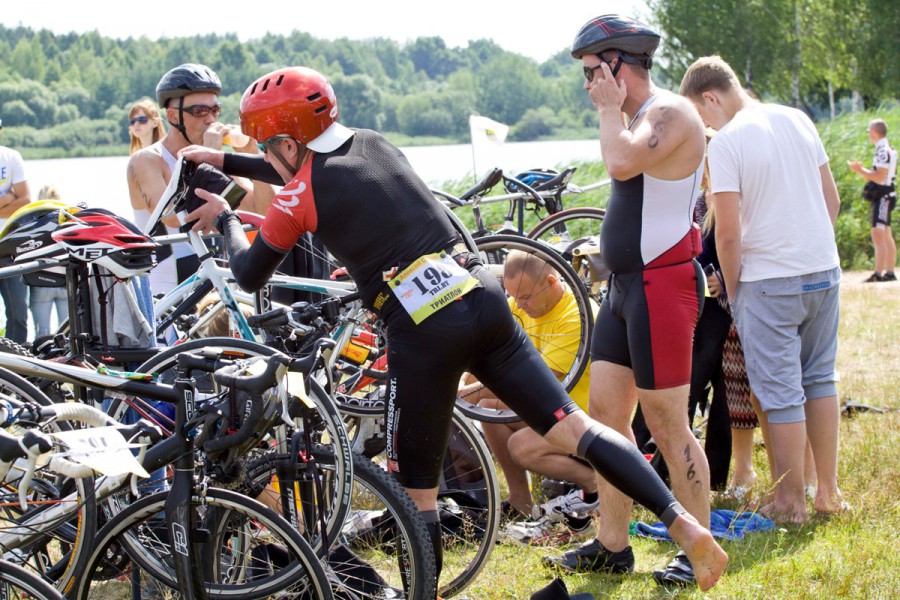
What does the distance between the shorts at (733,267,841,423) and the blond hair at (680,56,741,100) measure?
953 millimetres

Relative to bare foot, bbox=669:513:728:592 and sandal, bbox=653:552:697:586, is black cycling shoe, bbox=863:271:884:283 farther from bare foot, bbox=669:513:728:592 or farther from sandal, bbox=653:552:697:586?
bare foot, bbox=669:513:728:592

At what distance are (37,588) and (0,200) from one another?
5453 millimetres

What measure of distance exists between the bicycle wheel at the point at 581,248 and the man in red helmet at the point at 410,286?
1.83 metres

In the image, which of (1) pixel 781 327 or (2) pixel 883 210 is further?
(2) pixel 883 210

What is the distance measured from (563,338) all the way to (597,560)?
1.46m

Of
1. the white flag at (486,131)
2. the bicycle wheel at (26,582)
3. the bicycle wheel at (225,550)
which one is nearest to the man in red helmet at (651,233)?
the bicycle wheel at (225,550)

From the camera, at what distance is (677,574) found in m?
4.06

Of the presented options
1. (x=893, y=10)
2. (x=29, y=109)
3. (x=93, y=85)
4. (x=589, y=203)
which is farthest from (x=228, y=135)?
(x=93, y=85)

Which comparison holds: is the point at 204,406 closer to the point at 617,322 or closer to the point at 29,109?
the point at 617,322

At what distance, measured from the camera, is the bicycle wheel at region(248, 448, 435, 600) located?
3219mm

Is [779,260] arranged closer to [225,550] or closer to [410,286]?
[410,286]

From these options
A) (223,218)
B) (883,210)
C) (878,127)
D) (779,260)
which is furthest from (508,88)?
(223,218)

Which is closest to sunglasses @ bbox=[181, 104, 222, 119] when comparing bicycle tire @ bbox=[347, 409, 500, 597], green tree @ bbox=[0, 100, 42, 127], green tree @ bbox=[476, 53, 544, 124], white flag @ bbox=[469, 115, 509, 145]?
bicycle tire @ bbox=[347, 409, 500, 597]

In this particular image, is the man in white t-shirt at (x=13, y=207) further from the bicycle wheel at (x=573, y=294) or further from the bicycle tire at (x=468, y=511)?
the bicycle tire at (x=468, y=511)
